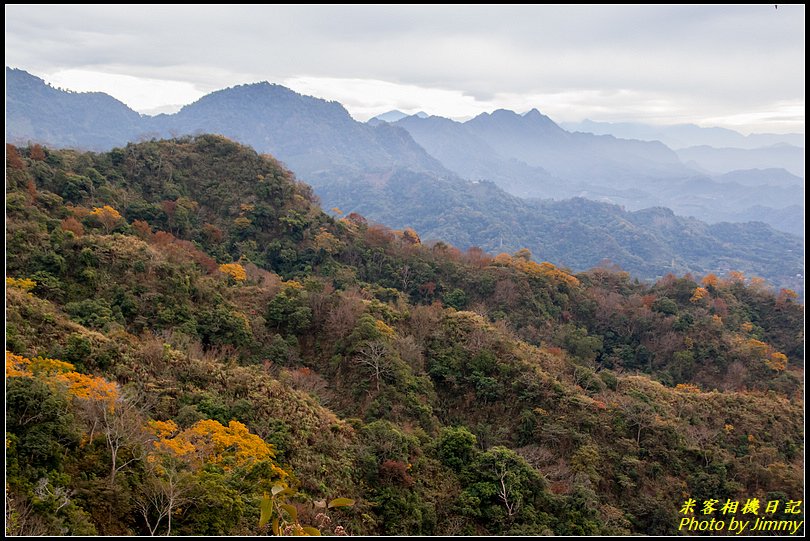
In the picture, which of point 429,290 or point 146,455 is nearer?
→ point 146,455

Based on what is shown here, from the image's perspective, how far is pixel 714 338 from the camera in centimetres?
2808

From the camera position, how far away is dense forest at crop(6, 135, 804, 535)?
7.79 meters

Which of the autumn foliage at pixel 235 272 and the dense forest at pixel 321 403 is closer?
the dense forest at pixel 321 403

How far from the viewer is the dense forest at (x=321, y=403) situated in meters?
7.79

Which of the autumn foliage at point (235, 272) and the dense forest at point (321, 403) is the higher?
the autumn foliage at point (235, 272)

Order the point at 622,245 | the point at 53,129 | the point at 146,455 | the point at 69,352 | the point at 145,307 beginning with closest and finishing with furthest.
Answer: the point at 146,455 < the point at 69,352 < the point at 145,307 < the point at 622,245 < the point at 53,129

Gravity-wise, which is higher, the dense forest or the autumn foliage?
the autumn foliage

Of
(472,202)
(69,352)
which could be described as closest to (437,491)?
(69,352)

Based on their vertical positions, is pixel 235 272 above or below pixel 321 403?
above

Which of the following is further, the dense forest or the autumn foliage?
the autumn foliage

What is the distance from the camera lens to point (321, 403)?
15.4m

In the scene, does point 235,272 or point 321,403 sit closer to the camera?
point 321,403

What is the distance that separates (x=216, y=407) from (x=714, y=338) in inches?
1123

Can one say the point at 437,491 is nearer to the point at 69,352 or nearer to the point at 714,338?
the point at 69,352
